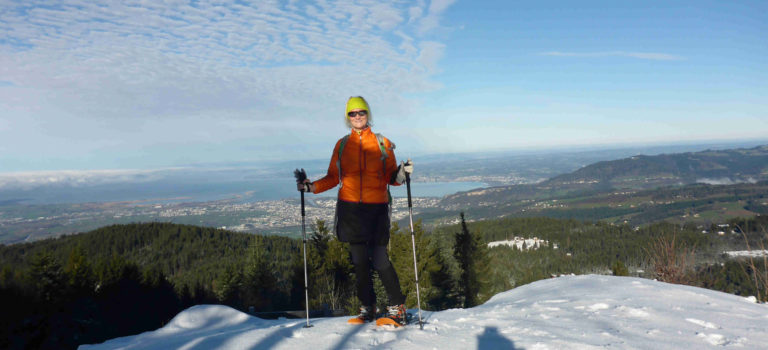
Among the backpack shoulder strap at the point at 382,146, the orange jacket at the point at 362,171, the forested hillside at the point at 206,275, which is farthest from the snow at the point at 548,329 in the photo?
the backpack shoulder strap at the point at 382,146

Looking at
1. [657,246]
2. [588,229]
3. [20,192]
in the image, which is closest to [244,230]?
[657,246]

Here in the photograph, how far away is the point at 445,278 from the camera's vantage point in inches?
1289

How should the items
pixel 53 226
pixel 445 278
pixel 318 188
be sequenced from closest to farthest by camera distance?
pixel 318 188 → pixel 445 278 → pixel 53 226

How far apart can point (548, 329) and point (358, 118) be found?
10.6ft

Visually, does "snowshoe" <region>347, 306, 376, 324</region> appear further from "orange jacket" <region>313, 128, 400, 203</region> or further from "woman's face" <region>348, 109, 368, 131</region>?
"woman's face" <region>348, 109, 368, 131</region>

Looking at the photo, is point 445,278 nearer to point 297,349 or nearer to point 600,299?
point 600,299

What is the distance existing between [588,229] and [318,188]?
14632 cm

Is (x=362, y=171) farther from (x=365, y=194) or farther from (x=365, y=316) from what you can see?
(x=365, y=316)

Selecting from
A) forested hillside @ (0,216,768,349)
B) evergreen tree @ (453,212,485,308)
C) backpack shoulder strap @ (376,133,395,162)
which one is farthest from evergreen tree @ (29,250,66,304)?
evergreen tree @ (453,212,485,308)

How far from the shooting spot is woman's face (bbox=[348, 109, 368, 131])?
15.2 ft

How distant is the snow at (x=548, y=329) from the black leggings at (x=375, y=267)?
1.32 ft

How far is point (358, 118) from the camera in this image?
4629 mm

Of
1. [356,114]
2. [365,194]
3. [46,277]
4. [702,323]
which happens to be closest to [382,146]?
[356,114]

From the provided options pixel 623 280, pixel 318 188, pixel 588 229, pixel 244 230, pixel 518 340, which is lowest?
pixel 588 229
